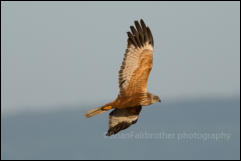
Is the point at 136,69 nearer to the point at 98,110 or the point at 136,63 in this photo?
the point at 136,63

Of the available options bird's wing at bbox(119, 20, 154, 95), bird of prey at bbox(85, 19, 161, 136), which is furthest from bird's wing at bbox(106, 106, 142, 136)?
bird's wing at bbox(119, 20, 154, 95)

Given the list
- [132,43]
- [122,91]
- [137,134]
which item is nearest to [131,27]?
[132,43]

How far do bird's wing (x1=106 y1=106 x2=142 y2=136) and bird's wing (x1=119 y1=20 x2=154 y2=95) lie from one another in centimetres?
90

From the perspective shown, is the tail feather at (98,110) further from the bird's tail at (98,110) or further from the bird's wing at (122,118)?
the bird's wing at (122,118)

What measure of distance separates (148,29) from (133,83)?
6.08 ft

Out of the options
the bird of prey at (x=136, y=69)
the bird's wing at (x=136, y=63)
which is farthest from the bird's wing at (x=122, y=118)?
the bird's wing at (x=136, y=63)

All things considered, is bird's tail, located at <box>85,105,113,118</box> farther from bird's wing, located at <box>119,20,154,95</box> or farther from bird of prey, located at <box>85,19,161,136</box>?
bird's wing, located at <box>119,20,154,95</box>

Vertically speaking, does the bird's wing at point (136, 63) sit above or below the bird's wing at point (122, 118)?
above

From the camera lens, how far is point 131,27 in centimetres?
2488

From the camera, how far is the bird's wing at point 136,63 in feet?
81.3

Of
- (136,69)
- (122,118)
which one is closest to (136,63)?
(136,69)

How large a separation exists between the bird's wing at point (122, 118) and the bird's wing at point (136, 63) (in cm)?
90

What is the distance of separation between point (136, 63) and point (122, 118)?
6.49ft

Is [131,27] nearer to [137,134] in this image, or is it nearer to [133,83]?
[133,83]
